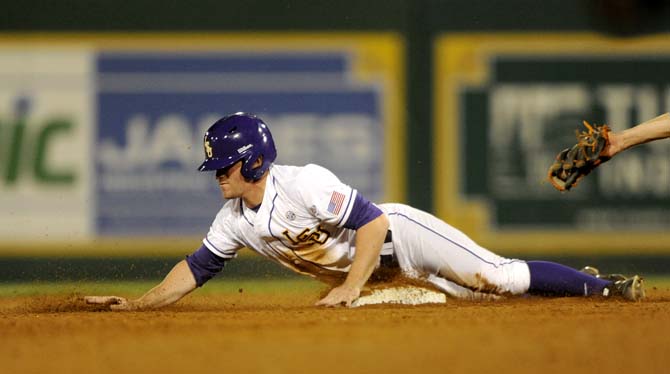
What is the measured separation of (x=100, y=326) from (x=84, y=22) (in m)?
4.59

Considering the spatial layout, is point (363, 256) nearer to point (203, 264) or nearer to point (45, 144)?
point (203, 264)

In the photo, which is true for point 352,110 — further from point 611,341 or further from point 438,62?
point 611,341

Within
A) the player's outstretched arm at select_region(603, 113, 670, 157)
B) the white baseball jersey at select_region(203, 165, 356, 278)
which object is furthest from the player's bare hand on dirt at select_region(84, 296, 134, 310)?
the player's outstretched arm at select_region(603, 113, 670, 157)

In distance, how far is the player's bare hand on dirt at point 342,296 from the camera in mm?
4609

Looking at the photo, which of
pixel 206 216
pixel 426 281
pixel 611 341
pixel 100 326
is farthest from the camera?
pixel 206 216

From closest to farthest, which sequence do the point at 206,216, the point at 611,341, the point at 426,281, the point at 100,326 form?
1. the point at 611,341
2. the point at 100,326
3. the point at 426,281
4. the point at 206,216

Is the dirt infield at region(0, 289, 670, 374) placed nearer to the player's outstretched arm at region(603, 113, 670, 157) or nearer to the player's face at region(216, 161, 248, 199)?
the player's face at region(216, 161, 248, 199)

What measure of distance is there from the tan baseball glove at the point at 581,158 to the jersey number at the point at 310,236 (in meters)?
1.17

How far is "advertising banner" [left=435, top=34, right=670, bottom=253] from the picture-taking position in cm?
820

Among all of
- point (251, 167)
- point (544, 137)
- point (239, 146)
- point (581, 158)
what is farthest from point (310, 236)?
point (544, 137)

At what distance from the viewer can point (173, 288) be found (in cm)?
493

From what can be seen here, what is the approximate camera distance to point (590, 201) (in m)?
8.27

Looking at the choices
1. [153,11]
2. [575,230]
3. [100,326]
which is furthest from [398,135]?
[100,326]

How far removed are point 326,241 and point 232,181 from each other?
1.81ft
